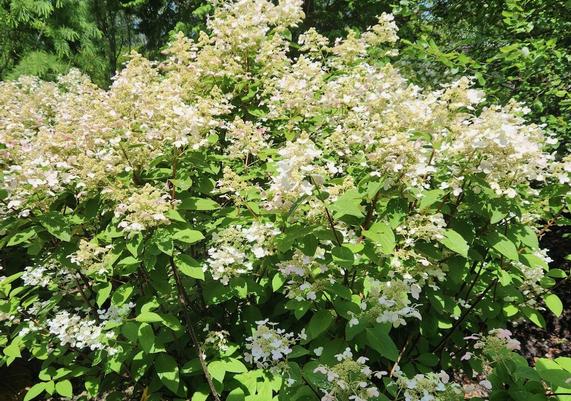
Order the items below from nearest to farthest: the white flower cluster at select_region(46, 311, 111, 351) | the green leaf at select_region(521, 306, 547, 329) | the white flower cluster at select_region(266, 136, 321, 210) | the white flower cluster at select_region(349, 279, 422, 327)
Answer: the white flower cluster at select_region(266, 136, 321, 210) → the white flower cluster at select_region(349, 279, 422, 327) → the white flower cluster at select_region(46, 311, 111, 351) → the green leaf at select_region(521, 306, 547, 329)

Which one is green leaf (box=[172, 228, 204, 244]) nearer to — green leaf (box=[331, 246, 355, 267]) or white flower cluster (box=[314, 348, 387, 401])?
green leaf (box=[331, 246, 355, 267])

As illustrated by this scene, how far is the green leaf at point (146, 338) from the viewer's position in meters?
2.26

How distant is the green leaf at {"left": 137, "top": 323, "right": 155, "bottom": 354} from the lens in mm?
2260

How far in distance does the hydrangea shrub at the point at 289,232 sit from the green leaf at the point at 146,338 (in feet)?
0.04

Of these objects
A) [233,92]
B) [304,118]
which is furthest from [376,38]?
[233,92]

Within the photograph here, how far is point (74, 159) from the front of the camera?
8.11ft

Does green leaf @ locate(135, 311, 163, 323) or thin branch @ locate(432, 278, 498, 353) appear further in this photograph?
thin branch @ locate(432, 278, 498, 353)

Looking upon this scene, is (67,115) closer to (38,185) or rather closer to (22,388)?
(38,185)

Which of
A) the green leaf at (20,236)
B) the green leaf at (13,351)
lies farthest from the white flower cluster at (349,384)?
the green leaf at (13,351)

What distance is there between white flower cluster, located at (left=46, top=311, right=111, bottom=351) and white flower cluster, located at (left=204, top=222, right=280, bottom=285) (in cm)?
79

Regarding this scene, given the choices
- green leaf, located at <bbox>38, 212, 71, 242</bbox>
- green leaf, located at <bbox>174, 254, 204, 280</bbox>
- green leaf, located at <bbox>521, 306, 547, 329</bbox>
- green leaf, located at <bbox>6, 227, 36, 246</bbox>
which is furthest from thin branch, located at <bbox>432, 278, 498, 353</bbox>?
green leaf, located at <bbox>6, 227, 36, 246</bbox>

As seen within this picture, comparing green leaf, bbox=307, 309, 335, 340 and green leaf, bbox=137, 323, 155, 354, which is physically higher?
green leaf, bbox=307, 309, 335, 340

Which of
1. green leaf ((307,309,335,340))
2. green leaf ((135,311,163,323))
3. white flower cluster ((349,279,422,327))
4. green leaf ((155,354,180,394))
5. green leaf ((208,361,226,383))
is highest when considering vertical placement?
white flower cluster ((349,279,422,327))

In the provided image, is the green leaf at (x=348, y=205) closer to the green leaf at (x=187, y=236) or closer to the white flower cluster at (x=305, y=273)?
the white flower cluster at (x=305, y=273)
